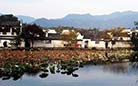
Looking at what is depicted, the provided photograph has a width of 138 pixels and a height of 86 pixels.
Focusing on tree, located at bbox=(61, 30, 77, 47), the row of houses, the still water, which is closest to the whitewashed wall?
the row of houses

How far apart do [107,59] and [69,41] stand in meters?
16.5

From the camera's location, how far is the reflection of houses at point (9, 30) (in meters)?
56.2

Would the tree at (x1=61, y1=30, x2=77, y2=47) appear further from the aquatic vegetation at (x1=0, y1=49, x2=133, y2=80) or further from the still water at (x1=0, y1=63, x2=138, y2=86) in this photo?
the still water at (x1=0, y1=63, x2=138, y2=86)

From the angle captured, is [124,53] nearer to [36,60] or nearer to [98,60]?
[98,60]

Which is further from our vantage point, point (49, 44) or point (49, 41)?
point (49, 41)

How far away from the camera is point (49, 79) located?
27.7m

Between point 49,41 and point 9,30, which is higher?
point 9,30

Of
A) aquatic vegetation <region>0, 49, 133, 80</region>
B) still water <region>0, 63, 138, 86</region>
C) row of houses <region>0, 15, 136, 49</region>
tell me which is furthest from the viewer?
row of houses <region>0, 15, 136, 49</region>

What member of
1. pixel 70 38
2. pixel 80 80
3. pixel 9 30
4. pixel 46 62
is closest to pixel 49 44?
pixel 70 38

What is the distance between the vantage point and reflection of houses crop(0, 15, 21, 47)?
56.2 metres

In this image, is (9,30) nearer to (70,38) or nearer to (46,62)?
(70,38)

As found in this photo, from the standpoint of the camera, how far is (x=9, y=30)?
59.5 metres

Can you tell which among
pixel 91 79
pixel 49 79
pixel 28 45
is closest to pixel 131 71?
pixel 91 79

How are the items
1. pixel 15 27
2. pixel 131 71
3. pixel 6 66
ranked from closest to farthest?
pixel 6 66, pixel 131 71, pixel 15 27
